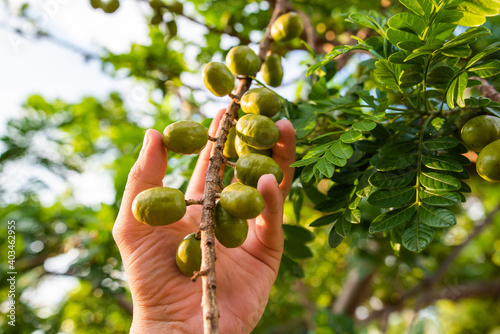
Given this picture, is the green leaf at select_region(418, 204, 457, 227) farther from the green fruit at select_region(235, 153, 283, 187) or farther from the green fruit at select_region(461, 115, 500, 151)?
the green fruit at select_region(235, 153, 283, 187)

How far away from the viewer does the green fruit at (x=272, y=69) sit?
173cm

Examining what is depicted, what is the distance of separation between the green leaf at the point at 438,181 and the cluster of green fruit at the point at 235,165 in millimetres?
447

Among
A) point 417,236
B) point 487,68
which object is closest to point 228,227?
point 417,236

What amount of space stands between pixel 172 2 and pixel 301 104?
69.1 inches

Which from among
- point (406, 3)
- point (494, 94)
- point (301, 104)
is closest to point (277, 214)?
point (301, 104)

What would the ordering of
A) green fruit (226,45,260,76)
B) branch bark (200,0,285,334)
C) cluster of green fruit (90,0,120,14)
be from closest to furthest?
branch bark (200,0,285,334) → green fruit (226,45,260,76) → cluster of green fruit (90,0,120,14)

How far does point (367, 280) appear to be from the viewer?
3914 millimetres

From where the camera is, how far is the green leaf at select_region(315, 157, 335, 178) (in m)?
1.05

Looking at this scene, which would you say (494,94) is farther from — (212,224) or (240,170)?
(212,224)

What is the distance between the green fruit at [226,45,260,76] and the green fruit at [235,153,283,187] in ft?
1.68

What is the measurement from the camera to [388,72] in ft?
3.75

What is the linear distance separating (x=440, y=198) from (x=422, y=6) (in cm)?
56

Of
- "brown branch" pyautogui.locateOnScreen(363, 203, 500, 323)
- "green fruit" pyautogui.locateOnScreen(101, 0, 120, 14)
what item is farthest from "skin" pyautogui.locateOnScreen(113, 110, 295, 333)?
"brown branch" pyautogui.locateOnScreen(363, 203, 500, 323)

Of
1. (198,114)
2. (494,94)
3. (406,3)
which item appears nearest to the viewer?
(406,3)
